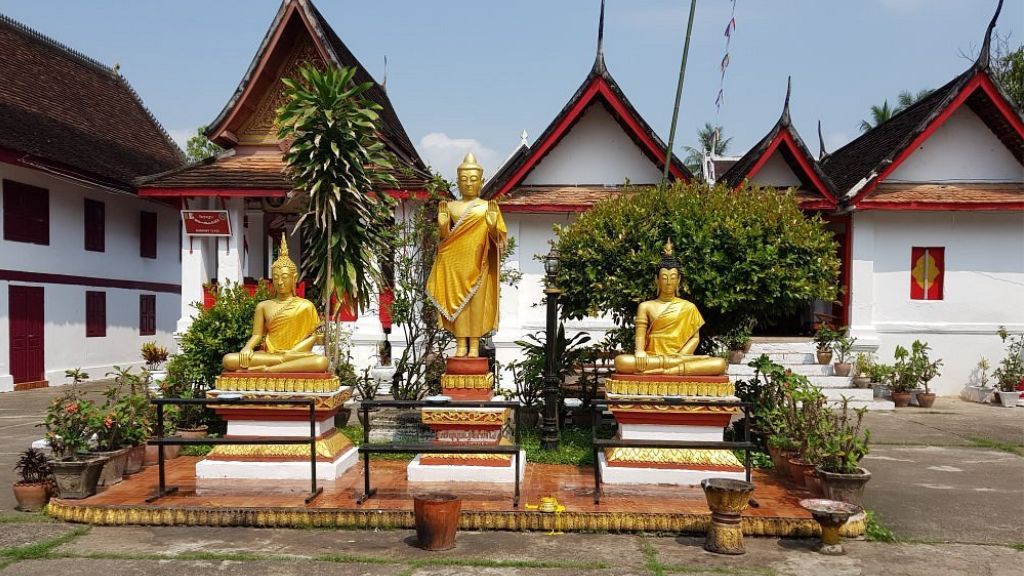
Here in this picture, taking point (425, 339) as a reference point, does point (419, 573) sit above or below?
below

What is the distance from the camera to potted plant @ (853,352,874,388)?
44.2 feet

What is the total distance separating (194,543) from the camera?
218 inches

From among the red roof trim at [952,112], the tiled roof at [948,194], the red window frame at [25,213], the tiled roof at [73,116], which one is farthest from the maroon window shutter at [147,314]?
the tiled roof at [948,194]

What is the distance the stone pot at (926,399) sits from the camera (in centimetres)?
1338

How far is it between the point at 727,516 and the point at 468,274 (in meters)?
3.24

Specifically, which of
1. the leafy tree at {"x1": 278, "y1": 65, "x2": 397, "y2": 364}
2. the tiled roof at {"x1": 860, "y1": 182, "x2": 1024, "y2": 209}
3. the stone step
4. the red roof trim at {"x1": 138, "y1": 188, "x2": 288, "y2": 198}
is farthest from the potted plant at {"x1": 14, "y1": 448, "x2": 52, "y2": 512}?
the tiled roof at {"x1": 860, "y1": 182, "x2": 1024, "y2": 209}

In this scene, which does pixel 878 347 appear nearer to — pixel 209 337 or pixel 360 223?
pixel 360 223

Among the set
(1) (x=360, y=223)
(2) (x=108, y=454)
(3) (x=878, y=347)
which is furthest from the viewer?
(3) (x=878, y=347)

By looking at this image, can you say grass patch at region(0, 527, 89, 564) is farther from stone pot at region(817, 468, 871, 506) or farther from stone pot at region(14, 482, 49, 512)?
stone pot at region(817, 468, 871, 506)

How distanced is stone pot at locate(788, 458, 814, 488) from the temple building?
1383 cm

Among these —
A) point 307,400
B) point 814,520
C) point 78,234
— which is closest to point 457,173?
point 307,400

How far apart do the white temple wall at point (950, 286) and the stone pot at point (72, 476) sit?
13.1 m

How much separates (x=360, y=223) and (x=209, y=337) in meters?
2.49

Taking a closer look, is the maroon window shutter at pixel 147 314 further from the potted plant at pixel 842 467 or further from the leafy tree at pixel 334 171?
the potted plant at pixel 842 467
